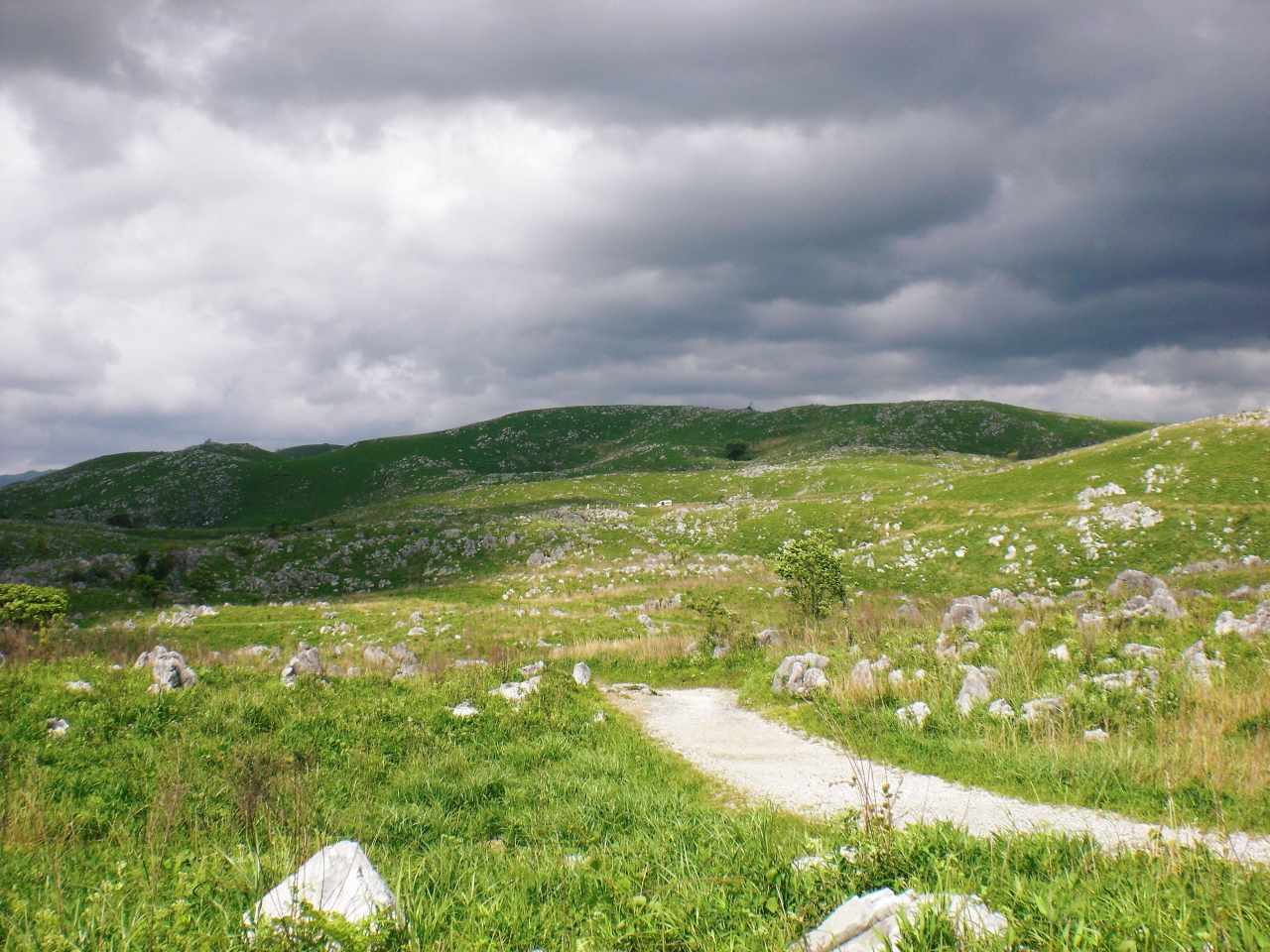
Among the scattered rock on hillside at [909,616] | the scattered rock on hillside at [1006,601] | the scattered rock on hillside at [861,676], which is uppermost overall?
the scattered rock on hillside at [861,676]

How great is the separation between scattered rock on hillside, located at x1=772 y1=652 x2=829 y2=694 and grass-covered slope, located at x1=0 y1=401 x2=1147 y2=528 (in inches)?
3471

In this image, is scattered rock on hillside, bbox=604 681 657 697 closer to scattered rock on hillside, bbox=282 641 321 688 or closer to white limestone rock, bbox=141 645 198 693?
scattered rock on hillside, bbox=282 641 321 688

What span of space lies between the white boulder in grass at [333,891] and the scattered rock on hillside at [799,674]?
11.8 meters

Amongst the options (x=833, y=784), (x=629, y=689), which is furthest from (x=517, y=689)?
(x=833, y=784)

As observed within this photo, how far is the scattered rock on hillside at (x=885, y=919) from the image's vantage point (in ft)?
13.9

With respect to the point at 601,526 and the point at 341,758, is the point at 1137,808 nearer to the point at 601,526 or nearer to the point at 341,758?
the point at 341,758

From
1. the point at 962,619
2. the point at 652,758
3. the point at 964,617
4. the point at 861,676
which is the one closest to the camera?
the point at 652,758

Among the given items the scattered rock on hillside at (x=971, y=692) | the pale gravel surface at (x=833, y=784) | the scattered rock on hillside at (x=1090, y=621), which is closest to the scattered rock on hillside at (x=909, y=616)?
the scattered rock on hillside at (x=1090, y=621)

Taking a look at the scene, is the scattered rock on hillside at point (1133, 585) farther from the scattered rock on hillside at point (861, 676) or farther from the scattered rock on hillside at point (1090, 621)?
the scattered rock on hillside at point (861, 676)

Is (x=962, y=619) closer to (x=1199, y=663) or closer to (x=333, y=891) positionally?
(x=1199, y=663)

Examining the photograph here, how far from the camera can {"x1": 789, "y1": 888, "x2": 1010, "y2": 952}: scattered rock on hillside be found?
4.24 m

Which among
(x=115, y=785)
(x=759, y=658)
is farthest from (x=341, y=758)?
(x=759, y=658)

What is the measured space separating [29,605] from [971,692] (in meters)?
30.5

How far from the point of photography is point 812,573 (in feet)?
86.3
